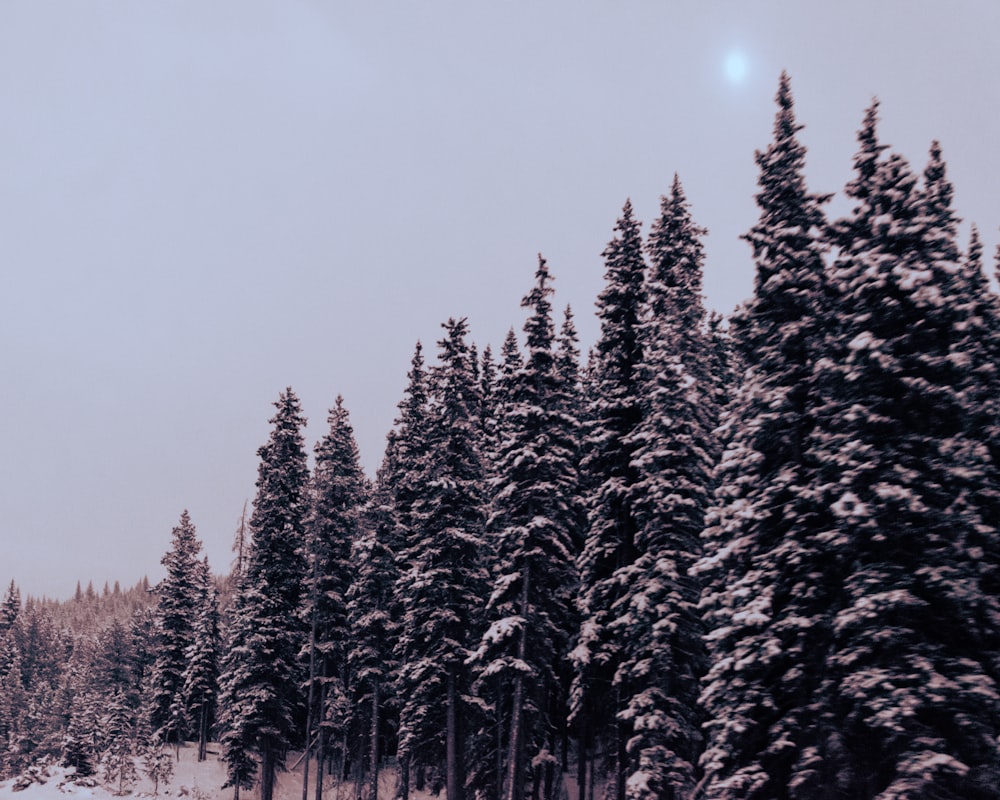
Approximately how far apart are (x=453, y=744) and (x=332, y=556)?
15.2 m

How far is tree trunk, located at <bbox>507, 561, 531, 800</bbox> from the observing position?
25578 millimetres

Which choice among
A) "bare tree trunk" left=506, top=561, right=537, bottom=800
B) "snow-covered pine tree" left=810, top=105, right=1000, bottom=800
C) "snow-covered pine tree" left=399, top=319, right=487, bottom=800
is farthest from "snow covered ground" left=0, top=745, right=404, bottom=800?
"snow-covered pine tree" left=810, top=105, right=1000, bottom=800

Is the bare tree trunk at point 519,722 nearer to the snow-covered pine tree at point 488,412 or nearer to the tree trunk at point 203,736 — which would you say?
the snow-covered pine tree at point 488,412

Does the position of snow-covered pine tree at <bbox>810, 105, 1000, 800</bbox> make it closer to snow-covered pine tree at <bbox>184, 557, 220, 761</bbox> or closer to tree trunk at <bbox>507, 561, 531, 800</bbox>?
tree trunk at <bbox>507, 561, 531, 800</bbox>

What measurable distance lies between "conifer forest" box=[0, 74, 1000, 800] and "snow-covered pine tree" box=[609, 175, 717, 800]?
0.39 feet

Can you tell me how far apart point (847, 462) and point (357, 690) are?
35.3 metres

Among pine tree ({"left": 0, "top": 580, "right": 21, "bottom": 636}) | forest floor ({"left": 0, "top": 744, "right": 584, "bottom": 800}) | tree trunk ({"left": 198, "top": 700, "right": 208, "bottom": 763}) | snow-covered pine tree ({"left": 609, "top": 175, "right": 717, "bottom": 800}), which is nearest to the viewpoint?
snow-covered pine tree ({"left": 609, "top": 175, "right": 717, "bottom": 800})

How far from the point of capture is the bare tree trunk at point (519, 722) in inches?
1007

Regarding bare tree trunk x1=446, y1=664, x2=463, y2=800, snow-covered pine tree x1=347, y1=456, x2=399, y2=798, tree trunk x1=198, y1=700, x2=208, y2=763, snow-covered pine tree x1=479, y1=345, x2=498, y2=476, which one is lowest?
tree trunk x1=198, y1=700, x2=208, y2=763

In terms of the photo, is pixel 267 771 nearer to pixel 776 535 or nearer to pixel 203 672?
pixel 203 672

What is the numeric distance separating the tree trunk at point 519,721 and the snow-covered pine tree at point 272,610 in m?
16.9

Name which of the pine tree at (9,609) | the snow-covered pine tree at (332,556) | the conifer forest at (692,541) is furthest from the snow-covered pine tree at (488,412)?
the pine tree at (9,609)

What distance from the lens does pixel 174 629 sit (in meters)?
62.3

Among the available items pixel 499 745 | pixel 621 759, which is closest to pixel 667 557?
pixel 621 759
